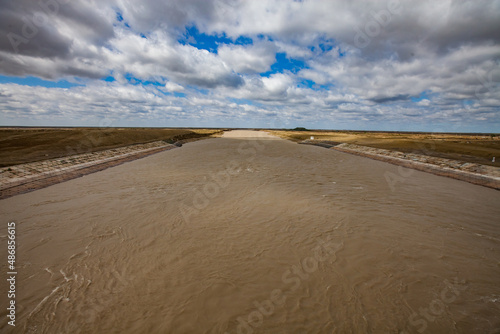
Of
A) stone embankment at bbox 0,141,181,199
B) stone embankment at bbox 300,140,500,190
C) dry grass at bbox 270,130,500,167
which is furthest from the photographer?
dry grass at bbox 270,130,500,167

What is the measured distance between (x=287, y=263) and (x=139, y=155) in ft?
73.9

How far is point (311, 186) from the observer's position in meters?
11.1
